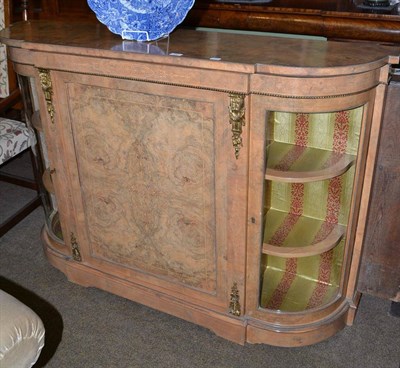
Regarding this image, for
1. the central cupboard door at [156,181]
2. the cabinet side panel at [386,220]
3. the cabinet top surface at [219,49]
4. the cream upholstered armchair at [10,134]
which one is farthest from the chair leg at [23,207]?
the cabinet side panel at [386,220]

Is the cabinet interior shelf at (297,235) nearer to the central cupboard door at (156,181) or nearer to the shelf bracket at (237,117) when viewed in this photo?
the central cupboard door at (156,181)

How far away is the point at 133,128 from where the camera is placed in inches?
65.8

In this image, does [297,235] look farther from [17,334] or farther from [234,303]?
[17,334]

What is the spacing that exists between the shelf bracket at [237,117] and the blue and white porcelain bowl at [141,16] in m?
0.39

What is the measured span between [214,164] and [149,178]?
27cm

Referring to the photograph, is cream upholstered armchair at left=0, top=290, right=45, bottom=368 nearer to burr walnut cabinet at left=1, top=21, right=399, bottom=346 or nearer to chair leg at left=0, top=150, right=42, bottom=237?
burr walnut cabinet at left=1, top=21, right=399, bottom=346

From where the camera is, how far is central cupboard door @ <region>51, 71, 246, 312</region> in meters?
1.56

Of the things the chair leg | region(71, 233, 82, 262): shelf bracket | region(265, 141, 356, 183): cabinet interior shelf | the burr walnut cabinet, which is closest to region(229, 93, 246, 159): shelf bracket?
the burr walnut cabinet

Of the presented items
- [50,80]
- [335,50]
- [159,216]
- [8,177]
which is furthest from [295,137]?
[8,177]

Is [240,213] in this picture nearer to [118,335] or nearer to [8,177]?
[118,335]

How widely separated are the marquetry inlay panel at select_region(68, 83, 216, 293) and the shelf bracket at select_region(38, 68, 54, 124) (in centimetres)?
8

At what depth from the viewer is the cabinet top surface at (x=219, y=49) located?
1.39m

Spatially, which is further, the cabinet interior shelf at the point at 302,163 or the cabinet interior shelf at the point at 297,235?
the cabinet interior shelf at the point at 297,235

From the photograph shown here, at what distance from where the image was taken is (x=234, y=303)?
176cm
